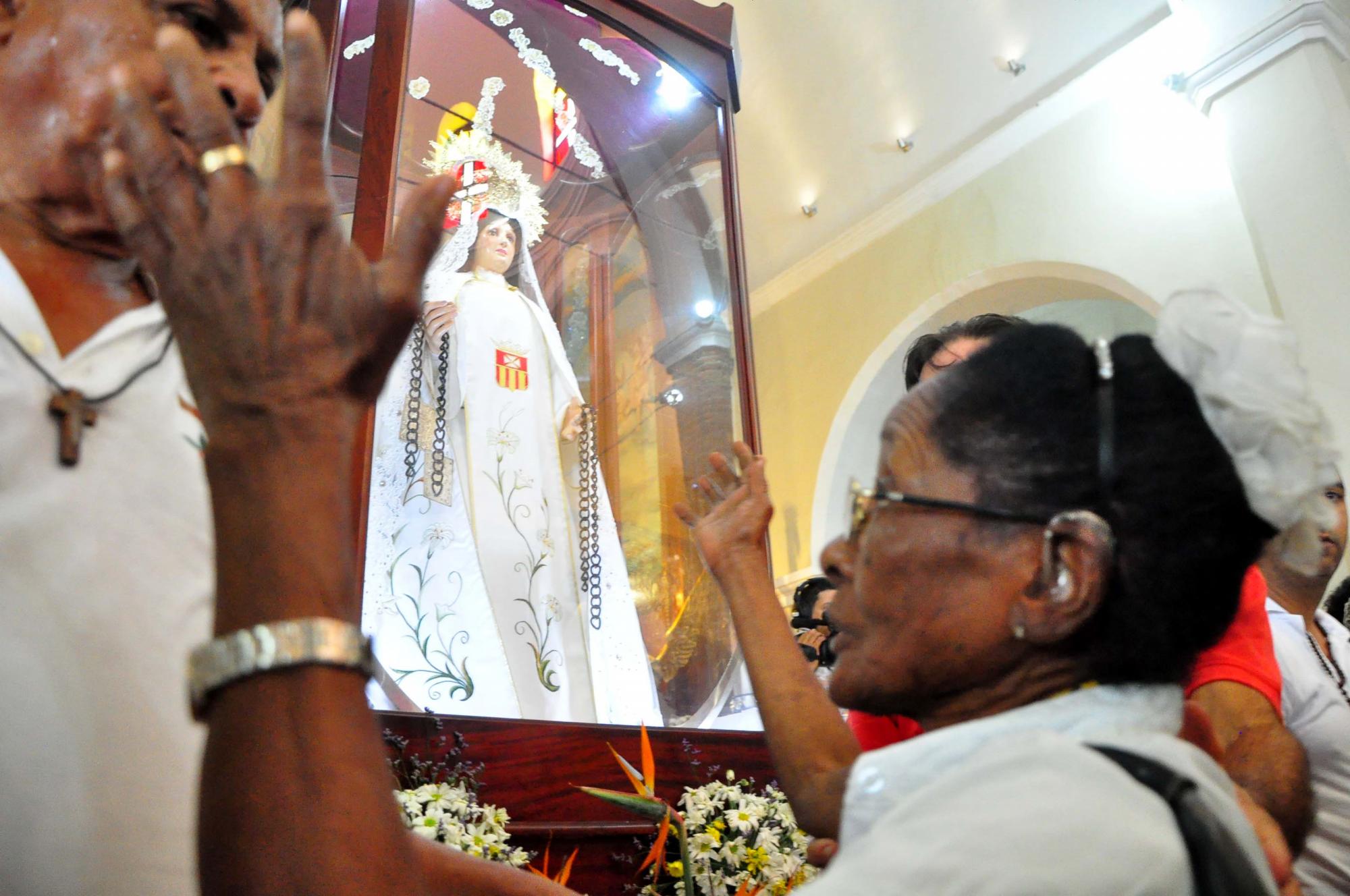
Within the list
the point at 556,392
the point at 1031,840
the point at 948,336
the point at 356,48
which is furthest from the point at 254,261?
the point at 556,392

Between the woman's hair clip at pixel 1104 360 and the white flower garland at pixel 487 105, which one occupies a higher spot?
the white flower garland at pixel 487 105

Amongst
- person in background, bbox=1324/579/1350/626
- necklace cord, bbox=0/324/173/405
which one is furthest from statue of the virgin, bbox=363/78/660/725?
person in background, bbox=1324/579/1350/626

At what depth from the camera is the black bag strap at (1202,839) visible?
792 millimetres

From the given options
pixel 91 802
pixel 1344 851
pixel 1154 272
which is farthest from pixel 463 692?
pixel 1154 272

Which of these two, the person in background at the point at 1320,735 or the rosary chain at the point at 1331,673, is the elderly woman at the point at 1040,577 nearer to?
the person in background at the point at 1320,735

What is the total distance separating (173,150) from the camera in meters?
0.67

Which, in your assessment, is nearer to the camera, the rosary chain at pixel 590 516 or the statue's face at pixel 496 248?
the rosary chain at pixel 590 516

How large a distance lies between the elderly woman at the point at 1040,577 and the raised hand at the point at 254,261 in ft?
1.67

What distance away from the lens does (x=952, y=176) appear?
7457 millimetres

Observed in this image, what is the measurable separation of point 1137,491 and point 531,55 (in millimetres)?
3171

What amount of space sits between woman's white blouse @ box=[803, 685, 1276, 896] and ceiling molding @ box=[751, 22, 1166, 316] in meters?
6.73

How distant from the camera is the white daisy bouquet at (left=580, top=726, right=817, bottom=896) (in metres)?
2.17

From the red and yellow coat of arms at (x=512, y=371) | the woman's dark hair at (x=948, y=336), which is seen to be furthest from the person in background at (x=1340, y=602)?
the red and yellow coat of arms at (x=512, y=371)

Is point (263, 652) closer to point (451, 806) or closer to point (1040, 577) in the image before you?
point (1040, 577)
